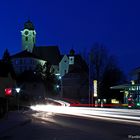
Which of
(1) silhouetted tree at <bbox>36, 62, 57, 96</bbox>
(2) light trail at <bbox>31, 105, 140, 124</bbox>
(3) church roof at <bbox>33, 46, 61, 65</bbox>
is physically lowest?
(2) light trail at <bbox>31, 105, 140, 124</bbox>

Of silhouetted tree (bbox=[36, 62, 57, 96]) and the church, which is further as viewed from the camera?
the church

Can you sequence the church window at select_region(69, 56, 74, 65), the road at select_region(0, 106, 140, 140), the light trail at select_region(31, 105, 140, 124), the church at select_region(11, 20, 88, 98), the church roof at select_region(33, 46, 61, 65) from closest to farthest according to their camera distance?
the road at select_region(0, 106, 140, 140) < the light trail at select_region(31, 105, 140, 124) < the church at select_region(11, 20, 88, 98) < the church window at select_region(69, 56, 74, 65) < the church roof at select_region(33, 46, 61, 65)

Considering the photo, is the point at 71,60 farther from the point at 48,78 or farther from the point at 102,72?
the point at 102,72

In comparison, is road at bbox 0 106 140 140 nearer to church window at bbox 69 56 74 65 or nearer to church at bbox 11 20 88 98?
church at bbox 11 20 88 98

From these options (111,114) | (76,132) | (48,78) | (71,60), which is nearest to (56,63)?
(71,60)

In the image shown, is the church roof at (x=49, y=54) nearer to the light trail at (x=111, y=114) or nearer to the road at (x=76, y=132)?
the light trail at (x=111, y=114)

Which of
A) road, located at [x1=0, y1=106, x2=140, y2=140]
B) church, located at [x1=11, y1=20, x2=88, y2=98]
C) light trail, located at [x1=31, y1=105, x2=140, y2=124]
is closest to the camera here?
road, located at [x1=0, y1=106, x2=140, y2=140]

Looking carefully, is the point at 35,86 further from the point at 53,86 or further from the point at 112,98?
the point at 112,98

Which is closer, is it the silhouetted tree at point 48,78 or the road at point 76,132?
the road at point 76,132

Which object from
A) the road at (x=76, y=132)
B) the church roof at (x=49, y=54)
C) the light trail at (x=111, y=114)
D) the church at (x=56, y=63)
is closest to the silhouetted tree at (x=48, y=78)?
the church at (x=56, y=63)

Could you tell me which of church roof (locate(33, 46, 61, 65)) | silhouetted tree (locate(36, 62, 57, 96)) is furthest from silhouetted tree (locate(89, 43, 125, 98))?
church roof (locate(33, 46, 61, 65))

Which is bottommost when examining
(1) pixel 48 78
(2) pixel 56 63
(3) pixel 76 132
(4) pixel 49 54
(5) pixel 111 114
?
(3) pixel 76 132

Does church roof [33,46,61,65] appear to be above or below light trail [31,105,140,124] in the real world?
above

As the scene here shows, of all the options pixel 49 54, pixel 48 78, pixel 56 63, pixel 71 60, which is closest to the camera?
pixel 48 78
